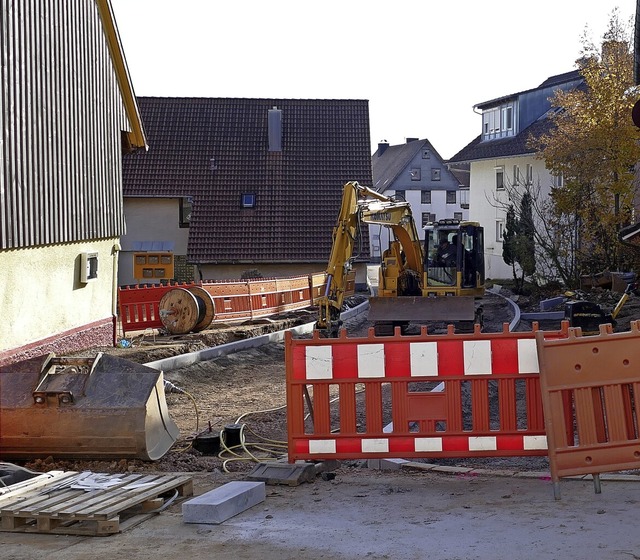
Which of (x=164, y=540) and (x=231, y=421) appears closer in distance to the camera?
(x=164, y=540)

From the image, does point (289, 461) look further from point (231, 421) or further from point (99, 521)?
point (231, 421)

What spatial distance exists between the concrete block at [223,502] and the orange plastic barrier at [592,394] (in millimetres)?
2375

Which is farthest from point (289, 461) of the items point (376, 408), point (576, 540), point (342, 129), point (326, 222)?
point (342, 129)

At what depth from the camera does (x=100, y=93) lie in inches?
882

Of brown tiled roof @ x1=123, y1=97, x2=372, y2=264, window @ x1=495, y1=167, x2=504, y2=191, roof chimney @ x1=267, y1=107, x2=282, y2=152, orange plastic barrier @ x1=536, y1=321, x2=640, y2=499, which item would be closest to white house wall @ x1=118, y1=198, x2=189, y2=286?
brown tiled roof @ x1=123, y1=97, x2=372, y2=264

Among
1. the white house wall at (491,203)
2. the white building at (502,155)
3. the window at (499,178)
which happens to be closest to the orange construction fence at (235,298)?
the white building at (502,155)

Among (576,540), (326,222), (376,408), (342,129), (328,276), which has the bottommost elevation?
(576,540)

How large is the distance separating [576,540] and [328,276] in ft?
52.4

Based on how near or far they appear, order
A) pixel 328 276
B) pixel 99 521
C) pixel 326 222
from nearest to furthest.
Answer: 1. pixel 99 521
2. pixel 328 276
3. pixel 326 222

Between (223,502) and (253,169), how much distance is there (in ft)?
123

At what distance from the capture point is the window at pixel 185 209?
143 feet

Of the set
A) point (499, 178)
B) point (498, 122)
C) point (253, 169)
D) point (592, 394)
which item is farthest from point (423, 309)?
point (498, 122)

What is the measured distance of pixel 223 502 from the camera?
26.6 feet

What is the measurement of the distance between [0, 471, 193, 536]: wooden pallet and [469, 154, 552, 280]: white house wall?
45.0 metres
